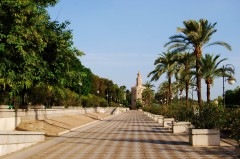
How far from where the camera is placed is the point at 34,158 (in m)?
13.2

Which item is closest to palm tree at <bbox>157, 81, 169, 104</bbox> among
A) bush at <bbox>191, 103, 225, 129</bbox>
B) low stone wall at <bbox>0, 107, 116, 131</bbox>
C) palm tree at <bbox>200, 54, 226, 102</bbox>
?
palm tree at <bbox>200, 54, 226, 102</bbox>

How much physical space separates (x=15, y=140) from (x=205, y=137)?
319 inches

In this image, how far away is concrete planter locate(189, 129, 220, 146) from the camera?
16.7 m

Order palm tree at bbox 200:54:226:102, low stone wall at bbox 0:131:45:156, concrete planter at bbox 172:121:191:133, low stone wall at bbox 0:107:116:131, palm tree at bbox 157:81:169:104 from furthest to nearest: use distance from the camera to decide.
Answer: palm tree at bbox 157:81:169:104, palm tree at bbox 200:54:226:102, concrete planter at bbox 172:121:191:133, low stone wall at bbox 0:107:116:131, low stone wall at bbox 0:131:45:156

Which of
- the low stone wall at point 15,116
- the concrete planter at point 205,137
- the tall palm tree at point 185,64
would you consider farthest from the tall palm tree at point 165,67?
the concrete planter at point 205,137

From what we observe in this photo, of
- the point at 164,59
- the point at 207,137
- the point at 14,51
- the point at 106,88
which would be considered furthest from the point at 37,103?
the point at 106,88

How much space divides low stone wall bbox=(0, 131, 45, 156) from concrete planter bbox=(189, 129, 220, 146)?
710cm

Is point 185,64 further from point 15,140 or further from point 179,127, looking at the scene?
point 15,140

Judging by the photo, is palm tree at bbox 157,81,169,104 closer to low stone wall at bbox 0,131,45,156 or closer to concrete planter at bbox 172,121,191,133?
concrete planter at bbox 172,121,191,133

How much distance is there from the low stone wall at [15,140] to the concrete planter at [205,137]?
7103 mm

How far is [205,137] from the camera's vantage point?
55.1ft

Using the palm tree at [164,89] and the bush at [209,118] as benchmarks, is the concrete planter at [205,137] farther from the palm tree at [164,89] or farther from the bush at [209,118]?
the palm tree at [164,89]

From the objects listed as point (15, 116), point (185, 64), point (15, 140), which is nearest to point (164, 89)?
point (185, 64)

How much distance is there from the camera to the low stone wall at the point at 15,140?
13570 millimetres
